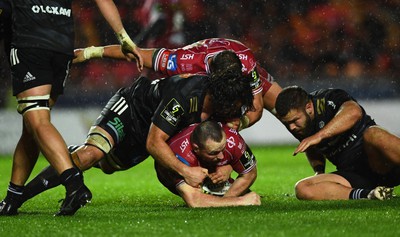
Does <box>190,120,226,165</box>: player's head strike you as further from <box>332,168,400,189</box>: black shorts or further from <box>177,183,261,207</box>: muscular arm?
<box>332,168,400,189</box>: black shorts

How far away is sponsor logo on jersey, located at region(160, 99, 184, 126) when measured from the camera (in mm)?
5621

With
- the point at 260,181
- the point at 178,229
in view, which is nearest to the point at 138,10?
the point at 260,181

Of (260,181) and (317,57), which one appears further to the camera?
(317,57)

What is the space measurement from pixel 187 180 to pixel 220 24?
704 cm

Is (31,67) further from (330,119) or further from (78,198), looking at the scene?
(330,119)

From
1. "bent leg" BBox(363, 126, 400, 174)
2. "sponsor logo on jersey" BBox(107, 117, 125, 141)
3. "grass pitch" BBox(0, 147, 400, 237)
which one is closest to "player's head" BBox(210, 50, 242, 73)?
"sponsor logo on jersey" BBox(107, 117, 125, 141)

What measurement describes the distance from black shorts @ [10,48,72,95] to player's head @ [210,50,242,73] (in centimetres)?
105

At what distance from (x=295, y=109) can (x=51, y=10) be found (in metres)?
1.69

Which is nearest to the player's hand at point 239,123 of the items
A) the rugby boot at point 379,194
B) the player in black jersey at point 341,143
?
the player in black jersey at point 341,143

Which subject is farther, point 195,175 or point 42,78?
point 195,175

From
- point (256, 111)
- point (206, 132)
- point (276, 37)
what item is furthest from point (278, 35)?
point (206, 132)

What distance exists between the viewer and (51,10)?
17.4 ft

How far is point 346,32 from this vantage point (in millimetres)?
12828

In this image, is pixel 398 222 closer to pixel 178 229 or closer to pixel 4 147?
pixel 178 229
